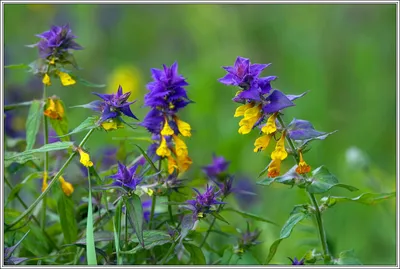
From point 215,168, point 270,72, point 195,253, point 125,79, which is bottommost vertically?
point 195,253

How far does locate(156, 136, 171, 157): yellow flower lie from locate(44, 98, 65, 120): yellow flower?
0.94ft

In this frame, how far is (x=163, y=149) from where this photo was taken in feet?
5.32

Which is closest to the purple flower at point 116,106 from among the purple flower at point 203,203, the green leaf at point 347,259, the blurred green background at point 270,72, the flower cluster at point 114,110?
the flower cluster at point 114,110

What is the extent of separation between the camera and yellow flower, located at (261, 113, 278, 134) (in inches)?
58.7

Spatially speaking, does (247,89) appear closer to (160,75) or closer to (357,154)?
(160,75)

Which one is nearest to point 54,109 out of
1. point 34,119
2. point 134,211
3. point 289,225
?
point 34,119

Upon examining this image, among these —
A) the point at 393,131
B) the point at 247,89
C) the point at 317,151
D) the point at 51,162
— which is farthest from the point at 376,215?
the point at 247,89

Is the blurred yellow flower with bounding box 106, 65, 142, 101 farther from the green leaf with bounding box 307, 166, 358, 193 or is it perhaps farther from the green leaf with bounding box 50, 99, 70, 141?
the green leaf with bounding box 307, 166, 358, 193

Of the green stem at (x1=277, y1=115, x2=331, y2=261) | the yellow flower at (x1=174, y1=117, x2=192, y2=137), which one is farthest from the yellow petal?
the green stem at (x1=277, y1=115, x2=331, y2=261)

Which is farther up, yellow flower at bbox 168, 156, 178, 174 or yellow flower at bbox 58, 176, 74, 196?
yellow flower at bbox 168, 156, 178, 174

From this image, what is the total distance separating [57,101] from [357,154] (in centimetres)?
135

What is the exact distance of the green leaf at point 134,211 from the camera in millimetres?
1460

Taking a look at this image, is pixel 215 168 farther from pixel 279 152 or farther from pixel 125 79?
pixel 125 79

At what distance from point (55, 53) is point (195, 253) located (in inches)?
22.6
